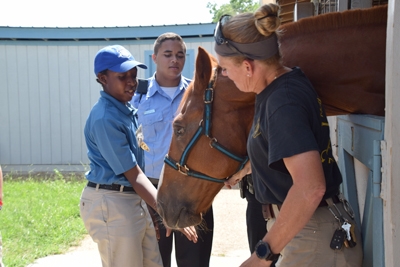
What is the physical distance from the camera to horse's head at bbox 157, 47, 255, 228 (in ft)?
7.06

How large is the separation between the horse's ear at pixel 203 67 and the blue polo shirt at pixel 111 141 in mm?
779

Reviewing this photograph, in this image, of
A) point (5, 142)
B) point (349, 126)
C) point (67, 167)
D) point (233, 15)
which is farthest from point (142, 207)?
point (5, 142)

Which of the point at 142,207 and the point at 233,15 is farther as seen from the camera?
the point at 142,207

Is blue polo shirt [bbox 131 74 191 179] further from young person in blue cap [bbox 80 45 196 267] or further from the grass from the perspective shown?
the grass

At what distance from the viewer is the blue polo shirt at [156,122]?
3.53 meters

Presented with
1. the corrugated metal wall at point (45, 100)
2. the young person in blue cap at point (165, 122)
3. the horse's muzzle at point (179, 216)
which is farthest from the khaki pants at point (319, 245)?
the corrugated metal wall at point (45, 100)

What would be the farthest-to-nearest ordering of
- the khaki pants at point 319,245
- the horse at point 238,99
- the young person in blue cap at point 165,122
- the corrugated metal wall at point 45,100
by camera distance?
the corrugated metal wall at point 45,100, the young person in blue cap at point 165,122, the horse at point 238,99, the khaki pants at point 319,245

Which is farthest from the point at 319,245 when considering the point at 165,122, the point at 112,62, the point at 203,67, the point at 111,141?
the point at 165,122

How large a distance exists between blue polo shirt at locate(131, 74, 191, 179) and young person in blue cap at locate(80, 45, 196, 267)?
581mm

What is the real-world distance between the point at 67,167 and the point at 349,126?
10448 millimetres

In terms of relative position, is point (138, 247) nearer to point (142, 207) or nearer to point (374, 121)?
point (142, 207)

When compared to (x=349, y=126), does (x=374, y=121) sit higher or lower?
higher

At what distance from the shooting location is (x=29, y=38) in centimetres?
1212

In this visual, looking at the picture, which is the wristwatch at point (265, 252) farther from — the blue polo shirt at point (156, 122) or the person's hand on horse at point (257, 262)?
the blue polo shirt at point (156, 122)
